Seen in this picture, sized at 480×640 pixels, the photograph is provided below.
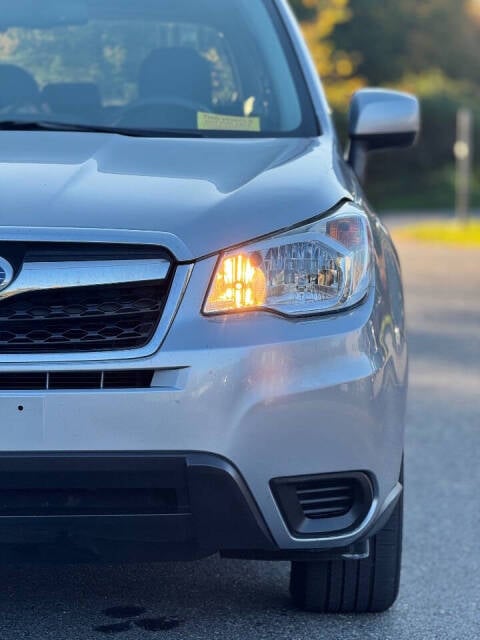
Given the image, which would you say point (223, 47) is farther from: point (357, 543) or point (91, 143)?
point (357, 543)

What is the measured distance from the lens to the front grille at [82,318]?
3.20m

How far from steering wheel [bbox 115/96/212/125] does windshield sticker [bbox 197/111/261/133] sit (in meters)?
0.11

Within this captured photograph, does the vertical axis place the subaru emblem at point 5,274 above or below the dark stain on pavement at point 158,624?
above

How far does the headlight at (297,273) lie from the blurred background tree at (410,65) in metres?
32.2

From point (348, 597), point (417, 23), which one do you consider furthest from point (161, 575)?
point (417, 23)

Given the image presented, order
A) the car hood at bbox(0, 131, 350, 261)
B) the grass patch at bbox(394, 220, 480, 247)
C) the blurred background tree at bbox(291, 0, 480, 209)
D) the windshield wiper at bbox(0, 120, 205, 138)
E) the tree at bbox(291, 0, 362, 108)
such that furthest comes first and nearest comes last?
the blurred background tree at bbox(291, 0, 480, 209), the tree at bbox(291, 0, 362, 108), the grass patch at bbox(394, 220, 480, 247), the windshield wiper at bbox(0, 120, 205, 138), the car hood at bbox(0, 131, 350, 261)

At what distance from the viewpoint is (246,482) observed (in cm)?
321

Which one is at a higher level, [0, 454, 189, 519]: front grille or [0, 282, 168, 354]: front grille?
[0, 282, 168, 354]: front grille

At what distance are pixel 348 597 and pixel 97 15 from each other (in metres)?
2.08

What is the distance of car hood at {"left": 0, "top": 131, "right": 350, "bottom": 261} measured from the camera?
325 centimetres

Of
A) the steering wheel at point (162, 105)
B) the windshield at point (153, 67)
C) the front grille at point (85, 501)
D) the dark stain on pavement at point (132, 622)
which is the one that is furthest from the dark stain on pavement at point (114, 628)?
the steering wheel at point (162, 105)

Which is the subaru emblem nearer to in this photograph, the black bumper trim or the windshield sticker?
the black bumper trim

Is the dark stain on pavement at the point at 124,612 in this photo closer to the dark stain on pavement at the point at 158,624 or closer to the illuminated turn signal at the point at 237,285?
the dark stain on pavement at the point at 158,624

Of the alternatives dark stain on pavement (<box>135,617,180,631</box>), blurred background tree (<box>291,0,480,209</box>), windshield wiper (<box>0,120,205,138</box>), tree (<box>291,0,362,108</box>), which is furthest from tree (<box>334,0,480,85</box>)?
dark stain on pavement (<box>135,617,180,631</box>)
